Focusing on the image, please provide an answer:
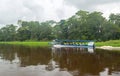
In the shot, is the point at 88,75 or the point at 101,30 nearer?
the point at 88,75

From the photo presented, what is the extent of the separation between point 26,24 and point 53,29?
25732 mm

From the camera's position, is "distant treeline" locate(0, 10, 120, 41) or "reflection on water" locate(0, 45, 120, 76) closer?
"reflection on water" locate(0, 45, 120, 76)

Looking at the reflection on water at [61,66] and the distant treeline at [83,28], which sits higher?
the distant treeline at [83,28]

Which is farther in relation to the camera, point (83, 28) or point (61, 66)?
point (83, 28)

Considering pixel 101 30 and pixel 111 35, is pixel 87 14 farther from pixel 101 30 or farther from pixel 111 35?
pixel 111 35

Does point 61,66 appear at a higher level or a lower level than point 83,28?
lower

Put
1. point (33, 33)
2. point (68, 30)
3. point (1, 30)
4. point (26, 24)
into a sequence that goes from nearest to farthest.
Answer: point (68, 30)
point (33, 33)
point (26, 24)
point (1, 30)

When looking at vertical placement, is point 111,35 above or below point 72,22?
below

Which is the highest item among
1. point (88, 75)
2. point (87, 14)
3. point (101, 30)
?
point (87, 14)

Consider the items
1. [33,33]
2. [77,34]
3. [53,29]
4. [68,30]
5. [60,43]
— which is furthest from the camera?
[33,33]

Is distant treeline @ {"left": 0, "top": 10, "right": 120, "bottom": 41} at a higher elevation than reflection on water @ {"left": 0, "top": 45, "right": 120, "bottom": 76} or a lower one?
higher

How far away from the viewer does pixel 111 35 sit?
78438 millimetres

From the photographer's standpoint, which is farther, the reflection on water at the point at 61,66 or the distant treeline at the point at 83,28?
the distant treeline at the point at 83,28

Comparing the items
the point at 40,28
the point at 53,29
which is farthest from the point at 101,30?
the point at 40,28
